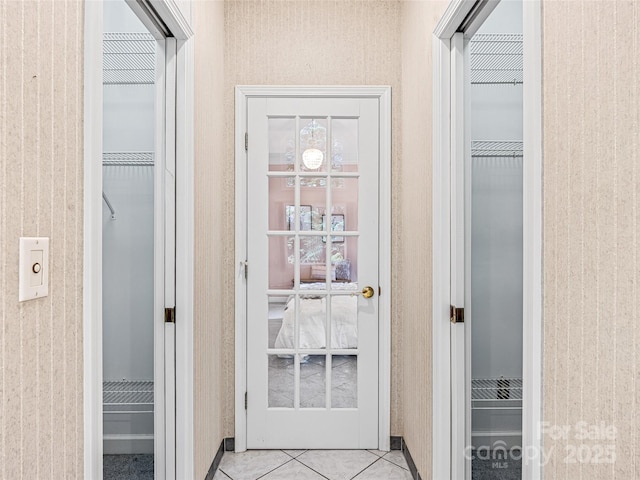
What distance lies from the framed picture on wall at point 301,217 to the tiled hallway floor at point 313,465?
1361mm

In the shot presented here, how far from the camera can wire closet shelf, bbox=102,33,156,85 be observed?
2.23 metres

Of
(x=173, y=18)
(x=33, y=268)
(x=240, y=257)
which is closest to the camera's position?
(x=33, y=268)

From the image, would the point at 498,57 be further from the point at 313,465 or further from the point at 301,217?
the point at 313,465

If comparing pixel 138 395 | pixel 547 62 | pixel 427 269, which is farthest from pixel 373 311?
pixel 547 62

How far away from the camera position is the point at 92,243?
98 cm

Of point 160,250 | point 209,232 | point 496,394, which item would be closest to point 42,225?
point 160,250

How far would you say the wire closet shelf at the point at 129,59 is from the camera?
7.33 ft

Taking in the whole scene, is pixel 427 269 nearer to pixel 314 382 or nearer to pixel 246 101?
pixel 314 382

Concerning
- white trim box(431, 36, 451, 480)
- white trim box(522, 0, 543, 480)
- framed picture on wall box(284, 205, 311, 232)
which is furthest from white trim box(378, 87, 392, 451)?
white trim box(522, 0, 543, 480)

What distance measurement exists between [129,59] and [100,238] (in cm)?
168

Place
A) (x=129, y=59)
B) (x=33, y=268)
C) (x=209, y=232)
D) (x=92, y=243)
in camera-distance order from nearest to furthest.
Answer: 1. (x=33, y=268)
2. (x=92, y=243)
3. (x=209, y=232)
4. (x=129, y=59)

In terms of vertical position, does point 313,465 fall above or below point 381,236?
below

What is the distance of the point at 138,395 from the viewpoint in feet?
7.31

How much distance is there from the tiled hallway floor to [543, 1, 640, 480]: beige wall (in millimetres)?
1516
